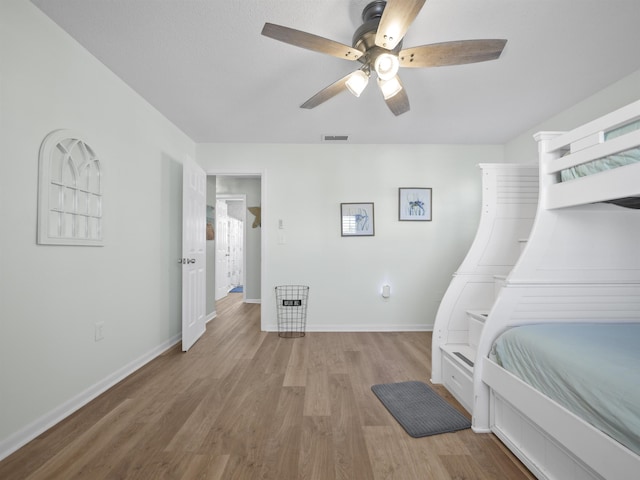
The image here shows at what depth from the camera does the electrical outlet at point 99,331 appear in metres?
2.08

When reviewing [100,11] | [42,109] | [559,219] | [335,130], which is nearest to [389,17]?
[559,219]

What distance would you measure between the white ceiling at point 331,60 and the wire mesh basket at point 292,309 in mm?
1869

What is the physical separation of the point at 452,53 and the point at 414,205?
2.41 meters

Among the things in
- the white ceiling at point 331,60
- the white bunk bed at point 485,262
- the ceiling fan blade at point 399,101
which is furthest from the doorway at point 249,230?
the ceiling fan blade at point 399,101

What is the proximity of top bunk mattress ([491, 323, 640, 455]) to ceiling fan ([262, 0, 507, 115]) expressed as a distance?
136cm

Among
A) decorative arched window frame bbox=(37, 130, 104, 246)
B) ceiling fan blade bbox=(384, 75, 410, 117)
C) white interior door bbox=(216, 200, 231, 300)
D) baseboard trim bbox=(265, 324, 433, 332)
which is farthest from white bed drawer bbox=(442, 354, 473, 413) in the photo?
white interior door bbox=(216, 200, 231, 300)

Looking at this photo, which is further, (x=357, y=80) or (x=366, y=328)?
(x=366, y=328)

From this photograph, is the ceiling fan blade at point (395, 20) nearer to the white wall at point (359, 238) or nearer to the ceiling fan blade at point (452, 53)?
the ceiling fan blade at point (452, 53)

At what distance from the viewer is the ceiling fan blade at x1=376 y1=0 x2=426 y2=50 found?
1184 millimetres

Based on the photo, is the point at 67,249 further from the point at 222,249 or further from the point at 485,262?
the point at 222,249

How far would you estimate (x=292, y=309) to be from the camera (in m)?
3.72

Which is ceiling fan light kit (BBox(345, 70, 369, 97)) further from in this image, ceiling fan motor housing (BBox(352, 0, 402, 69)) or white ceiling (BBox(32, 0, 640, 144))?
→ white ceiling (BBox(32, 0, 640, 144))

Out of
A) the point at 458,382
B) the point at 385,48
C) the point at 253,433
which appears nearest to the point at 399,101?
the point at 385,48

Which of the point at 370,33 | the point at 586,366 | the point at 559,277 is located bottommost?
the point at 586,366
